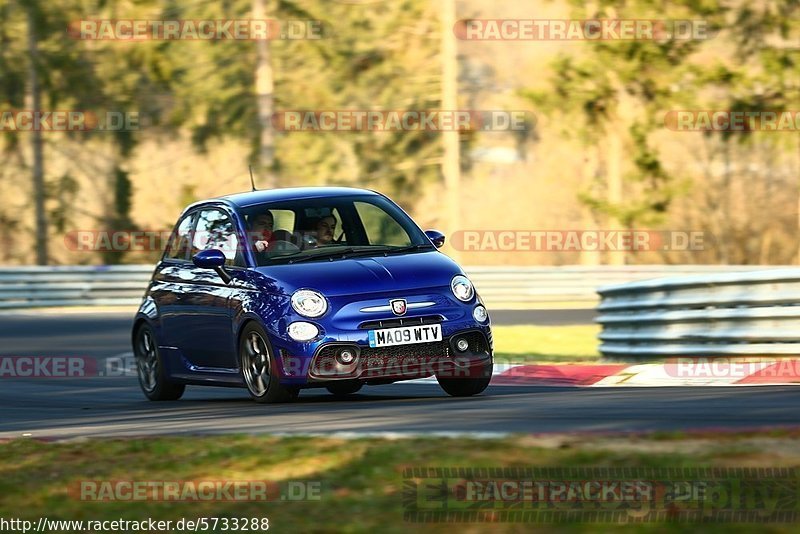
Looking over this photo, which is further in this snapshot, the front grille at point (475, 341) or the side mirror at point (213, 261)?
the side mirror at point (213, 261)

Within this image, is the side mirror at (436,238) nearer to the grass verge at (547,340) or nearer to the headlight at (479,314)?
the headlight at (479,314)

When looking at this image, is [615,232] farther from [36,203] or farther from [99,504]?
[99,504]

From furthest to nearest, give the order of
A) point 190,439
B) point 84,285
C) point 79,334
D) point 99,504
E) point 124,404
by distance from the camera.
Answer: point 84,285 < point 79,334 < point 124,404 < point 190,439 < point 99,504

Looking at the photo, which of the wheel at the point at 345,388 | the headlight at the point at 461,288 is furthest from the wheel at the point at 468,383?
the wheel at the point at 345,388

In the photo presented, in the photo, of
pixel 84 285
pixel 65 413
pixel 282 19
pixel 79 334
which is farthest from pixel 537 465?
pixel 282 19

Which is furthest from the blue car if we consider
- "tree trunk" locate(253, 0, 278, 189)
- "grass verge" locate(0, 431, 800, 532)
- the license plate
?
"tree trunk" locate(253, 0, 278, 189)

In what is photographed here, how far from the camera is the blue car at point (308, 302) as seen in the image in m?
10.5

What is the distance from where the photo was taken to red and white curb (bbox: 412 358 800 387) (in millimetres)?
12383

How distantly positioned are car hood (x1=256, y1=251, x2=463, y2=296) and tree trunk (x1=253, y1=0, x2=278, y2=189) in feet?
92.1

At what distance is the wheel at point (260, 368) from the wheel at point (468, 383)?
1.12 metres

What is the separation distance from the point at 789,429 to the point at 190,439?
3.12m

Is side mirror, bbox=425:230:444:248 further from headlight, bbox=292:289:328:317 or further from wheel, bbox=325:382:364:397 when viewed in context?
headlight, bbox=292:289:328:317

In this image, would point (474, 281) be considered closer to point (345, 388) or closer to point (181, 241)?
point (181, 241)

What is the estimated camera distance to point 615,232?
114 ft
